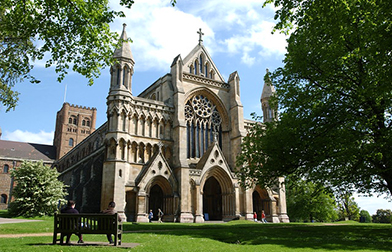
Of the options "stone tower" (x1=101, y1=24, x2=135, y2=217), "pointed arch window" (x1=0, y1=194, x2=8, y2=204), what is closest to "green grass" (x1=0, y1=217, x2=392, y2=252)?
"stone tower" (x1=101, y1=24, x2=135, y2=217)

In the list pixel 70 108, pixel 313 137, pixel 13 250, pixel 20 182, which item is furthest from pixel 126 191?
pixel 70 108

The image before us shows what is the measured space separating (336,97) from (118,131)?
1904 centimetres

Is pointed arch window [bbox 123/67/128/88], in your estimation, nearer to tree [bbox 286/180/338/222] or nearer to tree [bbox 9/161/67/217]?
tree [bbox 9/161/67/217]

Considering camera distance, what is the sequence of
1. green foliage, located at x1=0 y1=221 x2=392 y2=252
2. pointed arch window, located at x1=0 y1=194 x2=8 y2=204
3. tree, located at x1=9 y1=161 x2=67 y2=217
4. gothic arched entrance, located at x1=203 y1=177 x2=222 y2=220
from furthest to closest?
pointed arch window, located at x1=0 y1=194 x2=8 y2=204
gothic arched entrance, located at x1=203 y1=177 x2=222 y2=220
tree, located at x1=9 y1=161 x2=67 y2=217
green foliage, located at x1=0 y1=221 x2=392 y2=252

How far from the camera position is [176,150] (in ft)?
107

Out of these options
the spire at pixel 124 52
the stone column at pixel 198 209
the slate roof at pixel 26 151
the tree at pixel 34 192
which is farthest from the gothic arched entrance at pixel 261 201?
the slate roof at pixel 26 151

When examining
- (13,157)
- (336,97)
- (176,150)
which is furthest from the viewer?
(13,157)

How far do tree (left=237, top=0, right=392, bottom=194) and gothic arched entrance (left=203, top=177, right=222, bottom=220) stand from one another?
16.9 metres

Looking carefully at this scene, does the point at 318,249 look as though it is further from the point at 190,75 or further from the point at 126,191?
the point at 190,75

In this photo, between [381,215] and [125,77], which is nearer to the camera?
[125,77]

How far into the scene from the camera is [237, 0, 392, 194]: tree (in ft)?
47.8

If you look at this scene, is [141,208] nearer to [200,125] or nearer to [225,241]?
[200,125]

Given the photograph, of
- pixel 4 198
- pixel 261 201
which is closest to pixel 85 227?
pixel 261 201

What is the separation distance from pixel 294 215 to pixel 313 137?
124 feet
